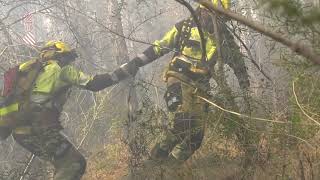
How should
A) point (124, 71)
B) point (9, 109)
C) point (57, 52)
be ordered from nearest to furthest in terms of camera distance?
point (9, 109) → point (124, 71) → point (57, 52)

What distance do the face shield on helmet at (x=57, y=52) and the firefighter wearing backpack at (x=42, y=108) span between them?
73mm

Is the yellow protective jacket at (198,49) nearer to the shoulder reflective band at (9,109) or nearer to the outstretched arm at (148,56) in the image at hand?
the outstretched arm at (148,56)

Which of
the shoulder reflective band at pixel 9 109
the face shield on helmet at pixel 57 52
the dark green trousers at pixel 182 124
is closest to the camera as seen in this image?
Answer: the dark green trousers at pixel 182 124

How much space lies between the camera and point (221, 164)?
461cm

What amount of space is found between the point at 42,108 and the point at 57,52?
0.74 metres

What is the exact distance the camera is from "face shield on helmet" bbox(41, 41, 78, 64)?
5.72 m

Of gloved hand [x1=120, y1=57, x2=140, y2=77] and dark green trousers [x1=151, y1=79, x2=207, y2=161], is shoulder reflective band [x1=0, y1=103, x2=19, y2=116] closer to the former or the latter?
gloved hand [x1=120, y1=57, x2=140, y2=77]

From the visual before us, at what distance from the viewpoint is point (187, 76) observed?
17.7 ft

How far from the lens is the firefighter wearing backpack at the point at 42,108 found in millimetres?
5492

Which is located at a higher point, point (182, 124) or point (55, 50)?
point (55, 50)

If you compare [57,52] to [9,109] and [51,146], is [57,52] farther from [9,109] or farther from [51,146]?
[51,146]

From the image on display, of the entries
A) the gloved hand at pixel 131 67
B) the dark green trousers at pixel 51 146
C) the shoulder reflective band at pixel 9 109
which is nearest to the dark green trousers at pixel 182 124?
the gloved hand at pixel 131 67

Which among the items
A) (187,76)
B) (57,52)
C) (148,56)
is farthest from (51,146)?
(187,76)

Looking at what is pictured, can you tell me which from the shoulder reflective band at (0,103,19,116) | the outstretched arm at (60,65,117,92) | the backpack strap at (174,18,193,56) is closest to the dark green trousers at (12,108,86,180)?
the shoulder reflective band at (0,103,19,116)
